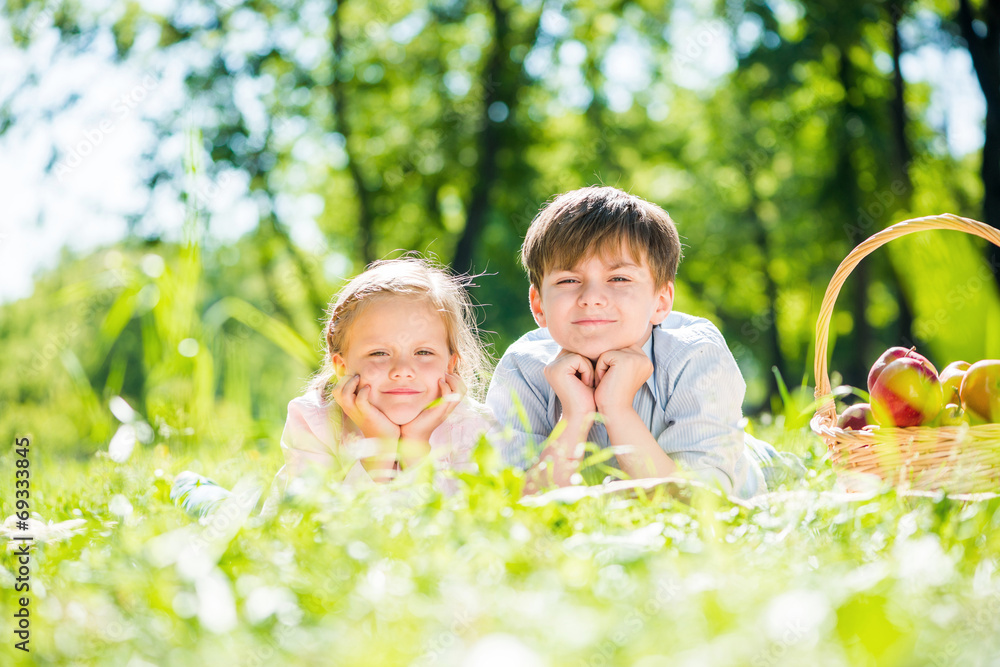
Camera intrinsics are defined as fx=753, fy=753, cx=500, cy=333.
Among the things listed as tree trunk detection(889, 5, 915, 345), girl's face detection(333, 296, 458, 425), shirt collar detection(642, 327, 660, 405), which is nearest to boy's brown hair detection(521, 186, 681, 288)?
shirt collar detection(642, 327, 660, 405)

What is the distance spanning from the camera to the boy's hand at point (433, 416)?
2574mm

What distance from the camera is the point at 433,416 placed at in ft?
8.48

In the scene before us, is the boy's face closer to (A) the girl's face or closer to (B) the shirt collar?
(B) the shirt collar

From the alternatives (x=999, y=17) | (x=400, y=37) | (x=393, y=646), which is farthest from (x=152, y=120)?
(x=393, y=646)

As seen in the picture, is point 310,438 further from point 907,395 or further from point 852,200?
point 852,200

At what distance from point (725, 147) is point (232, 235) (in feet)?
32.4

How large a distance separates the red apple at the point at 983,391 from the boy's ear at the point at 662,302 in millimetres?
979

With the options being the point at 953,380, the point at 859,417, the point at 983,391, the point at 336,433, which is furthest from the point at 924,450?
the point at 336,433

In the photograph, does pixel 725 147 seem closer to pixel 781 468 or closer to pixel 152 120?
pixel 152 120

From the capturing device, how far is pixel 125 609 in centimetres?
122

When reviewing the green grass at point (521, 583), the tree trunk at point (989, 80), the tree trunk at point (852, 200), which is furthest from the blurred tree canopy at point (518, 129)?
the green grass at point (521, 583)

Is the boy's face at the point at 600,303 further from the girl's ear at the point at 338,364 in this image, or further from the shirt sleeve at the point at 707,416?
the girl's ear at the point at 338,364

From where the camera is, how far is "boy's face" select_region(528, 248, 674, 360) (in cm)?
249

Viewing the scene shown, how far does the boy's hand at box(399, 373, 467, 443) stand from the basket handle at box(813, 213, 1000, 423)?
1202 millimetres
